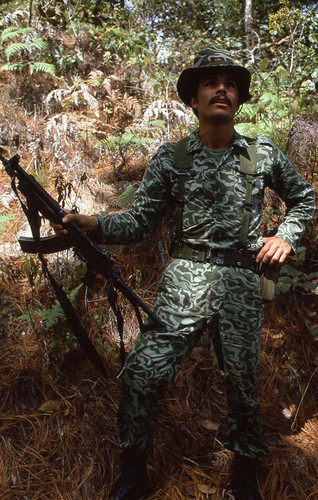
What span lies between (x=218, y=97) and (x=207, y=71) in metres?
0.25

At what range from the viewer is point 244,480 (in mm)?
2389

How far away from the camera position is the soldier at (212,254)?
7.52 ft

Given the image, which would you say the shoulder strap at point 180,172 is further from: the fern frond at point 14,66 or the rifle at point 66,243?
the fern frond at point 14,66

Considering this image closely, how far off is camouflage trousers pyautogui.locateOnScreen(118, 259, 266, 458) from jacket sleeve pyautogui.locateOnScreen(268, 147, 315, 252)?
0.38 meters

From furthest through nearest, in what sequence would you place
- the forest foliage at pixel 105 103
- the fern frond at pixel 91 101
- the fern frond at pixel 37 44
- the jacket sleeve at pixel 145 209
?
1. the fern frond at pixel 37 44
2. the fern frond at pixel 91 101
3. the forest foliage at pixel 105 103
4. the jacket sleeve at pixel 145 209

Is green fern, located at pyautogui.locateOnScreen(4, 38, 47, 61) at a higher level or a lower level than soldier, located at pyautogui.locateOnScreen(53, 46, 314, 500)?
higher

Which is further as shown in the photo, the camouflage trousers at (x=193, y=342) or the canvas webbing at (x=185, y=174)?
the canvas webbing at (x=185, y=174)

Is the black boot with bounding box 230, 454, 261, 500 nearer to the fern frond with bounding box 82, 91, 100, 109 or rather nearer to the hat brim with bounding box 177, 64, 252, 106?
the hat brim with bounding box 177, 64, 252, 106

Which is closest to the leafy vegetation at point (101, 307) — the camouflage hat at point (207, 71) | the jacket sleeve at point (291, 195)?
the jacket sleeve at point (291, 195)

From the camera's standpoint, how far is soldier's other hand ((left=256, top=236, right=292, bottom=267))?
2346 mm

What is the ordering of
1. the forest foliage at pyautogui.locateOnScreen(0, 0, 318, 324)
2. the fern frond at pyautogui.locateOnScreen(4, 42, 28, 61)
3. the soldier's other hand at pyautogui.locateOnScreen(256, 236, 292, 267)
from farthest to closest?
1. the fern frond at pyautogui.locateOnScreen(4, 42, 28, 61)
2. the forest foliage at pyautogui.locateOnScreen(0, 0, 318, 324)
3. the soldier's other hand at pyautogui.locateOnScreen(256, 236, 292, 267)

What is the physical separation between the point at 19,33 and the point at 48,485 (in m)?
6.80

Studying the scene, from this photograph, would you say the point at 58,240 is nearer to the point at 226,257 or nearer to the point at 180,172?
the point at 180,172

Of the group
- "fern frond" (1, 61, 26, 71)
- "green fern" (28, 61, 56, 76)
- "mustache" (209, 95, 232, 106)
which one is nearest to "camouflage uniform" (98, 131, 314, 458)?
"mustache" (209, 95, 232, 106)
